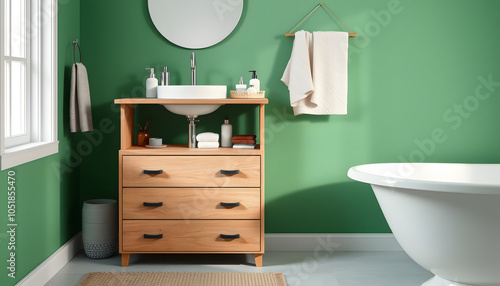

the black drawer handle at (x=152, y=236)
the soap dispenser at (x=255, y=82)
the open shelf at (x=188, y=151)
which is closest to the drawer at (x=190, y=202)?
the black drawer handle at (x=152, y=236)

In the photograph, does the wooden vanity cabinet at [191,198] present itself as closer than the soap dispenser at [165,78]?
Yes

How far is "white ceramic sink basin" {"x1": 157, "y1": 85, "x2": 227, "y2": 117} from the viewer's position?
310cm

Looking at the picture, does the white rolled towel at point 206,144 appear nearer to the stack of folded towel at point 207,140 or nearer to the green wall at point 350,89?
the stack of folded towel at point 207,140

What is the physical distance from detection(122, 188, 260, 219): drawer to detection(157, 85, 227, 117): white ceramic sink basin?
1.55ft

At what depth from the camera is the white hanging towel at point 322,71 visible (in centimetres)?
333

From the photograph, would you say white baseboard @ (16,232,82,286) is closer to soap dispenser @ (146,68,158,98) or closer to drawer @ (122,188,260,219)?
drawer @ (122,188,260,219)

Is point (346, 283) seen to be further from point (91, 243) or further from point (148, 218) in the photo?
point (91, 243)

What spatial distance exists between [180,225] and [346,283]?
996mm

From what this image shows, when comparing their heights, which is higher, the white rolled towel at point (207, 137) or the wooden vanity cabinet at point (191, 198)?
the white rolled towel at point (207, 137)

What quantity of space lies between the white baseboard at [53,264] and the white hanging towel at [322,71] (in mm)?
1622

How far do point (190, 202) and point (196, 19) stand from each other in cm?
118

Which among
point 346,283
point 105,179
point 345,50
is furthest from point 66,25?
point 346,283

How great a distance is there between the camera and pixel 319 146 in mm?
3525

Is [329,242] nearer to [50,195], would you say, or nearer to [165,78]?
[165,78]
